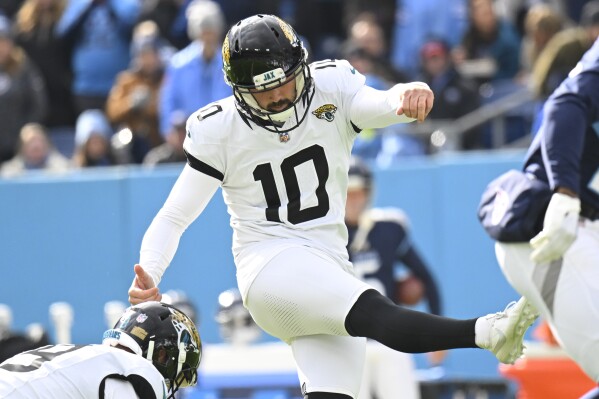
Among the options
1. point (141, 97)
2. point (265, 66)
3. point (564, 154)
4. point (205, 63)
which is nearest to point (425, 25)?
point (205, 63)

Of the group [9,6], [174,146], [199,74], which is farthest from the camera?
[9,6]

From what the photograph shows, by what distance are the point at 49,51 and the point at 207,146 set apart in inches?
284

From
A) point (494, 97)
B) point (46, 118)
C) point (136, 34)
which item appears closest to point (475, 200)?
point (494, 97)

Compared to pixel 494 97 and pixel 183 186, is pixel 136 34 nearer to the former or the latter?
pixel 494 97

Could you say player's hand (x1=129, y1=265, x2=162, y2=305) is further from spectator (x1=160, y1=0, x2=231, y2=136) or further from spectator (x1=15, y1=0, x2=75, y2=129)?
spectator (x1=15, y1=0, x2=75, y2=129)

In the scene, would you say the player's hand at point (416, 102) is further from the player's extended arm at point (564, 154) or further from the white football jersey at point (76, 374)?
the white football jersey at point (76, 374)

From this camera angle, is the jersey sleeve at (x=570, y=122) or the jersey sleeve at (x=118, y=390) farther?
the jersey sleeve at (x=570, y=122)

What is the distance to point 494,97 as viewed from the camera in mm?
11086

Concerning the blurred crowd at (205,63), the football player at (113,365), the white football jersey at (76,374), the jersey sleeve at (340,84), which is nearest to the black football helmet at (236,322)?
the blurred crowd at (205,63)

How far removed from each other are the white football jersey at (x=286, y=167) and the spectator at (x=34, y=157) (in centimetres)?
562

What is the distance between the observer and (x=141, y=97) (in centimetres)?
1131

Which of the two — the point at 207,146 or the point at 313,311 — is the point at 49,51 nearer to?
the point at 207,146

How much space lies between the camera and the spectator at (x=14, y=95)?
11633 mm

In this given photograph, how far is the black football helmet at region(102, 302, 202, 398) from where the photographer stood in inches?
202
